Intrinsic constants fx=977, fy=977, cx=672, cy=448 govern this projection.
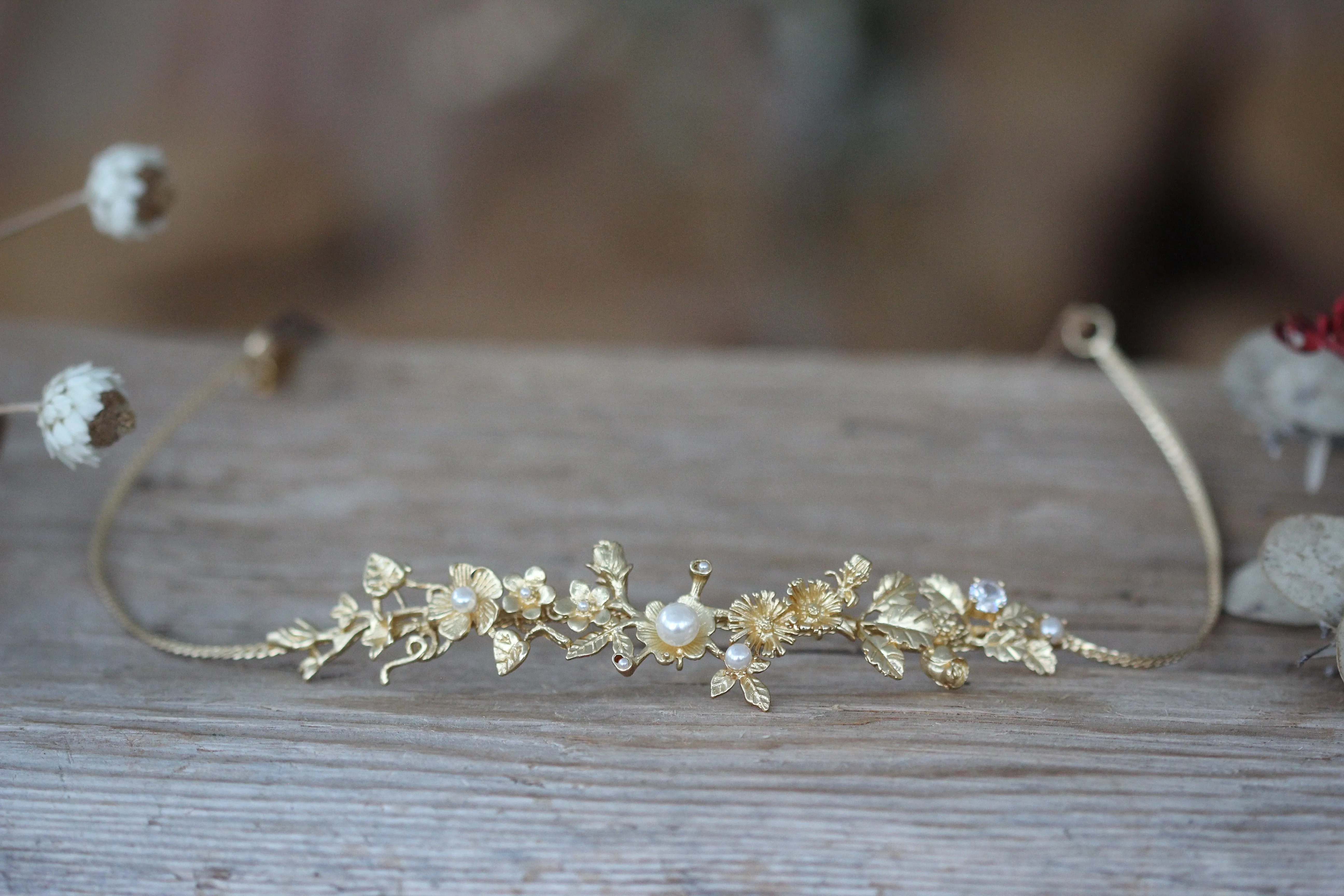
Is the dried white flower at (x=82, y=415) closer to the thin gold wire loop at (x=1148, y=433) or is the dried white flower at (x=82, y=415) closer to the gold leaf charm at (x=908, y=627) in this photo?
the thin gold wire loop at (x=1148, y=433)

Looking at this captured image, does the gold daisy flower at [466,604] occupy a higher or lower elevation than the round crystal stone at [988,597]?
lower

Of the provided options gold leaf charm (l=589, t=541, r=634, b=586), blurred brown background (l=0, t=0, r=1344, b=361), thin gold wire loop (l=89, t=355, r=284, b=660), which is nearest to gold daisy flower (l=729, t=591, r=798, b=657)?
gold leaf charm (l=589, t=541, r=634, b=586)

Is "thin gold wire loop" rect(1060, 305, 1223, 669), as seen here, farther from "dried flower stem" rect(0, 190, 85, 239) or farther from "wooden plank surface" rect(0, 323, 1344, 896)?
"dried flower stem" rect(0, 190, 85, 239)

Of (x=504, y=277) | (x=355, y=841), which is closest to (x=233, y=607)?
(x=355, y=841)

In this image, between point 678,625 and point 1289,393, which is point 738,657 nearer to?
point 678,625

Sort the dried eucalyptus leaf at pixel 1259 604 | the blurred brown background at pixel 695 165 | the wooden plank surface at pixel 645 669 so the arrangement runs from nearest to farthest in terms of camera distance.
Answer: the wooden plank surface at pixel 645 669 → the dried eucalyptus leaf at pixel 1259 604 → the blurred brown background at pixel 695 165

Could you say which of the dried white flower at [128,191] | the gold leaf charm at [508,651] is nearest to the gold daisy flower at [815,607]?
the gold leaf charm at [508,651]

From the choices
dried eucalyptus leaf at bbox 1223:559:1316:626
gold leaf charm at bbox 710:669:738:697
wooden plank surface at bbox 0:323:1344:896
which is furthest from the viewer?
dried eucalyptus leaf at bbox 1223:559:1316:626
